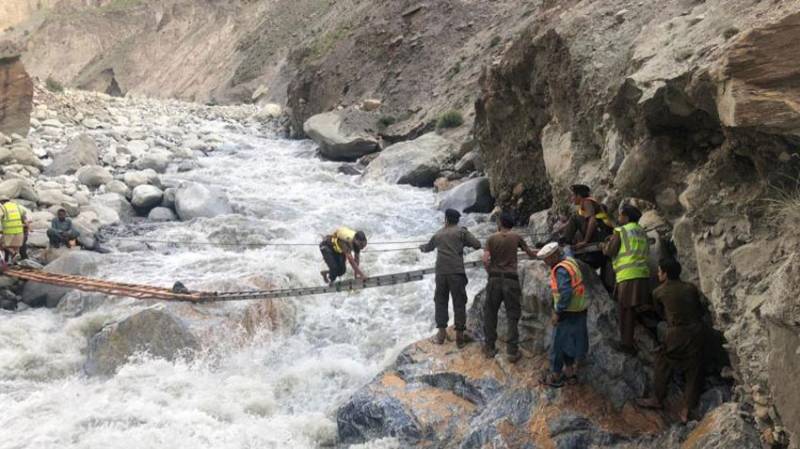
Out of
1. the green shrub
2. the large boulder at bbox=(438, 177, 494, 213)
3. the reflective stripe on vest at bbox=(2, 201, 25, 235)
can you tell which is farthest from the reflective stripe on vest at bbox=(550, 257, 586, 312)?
the green shrub

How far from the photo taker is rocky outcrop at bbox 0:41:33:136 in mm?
18828

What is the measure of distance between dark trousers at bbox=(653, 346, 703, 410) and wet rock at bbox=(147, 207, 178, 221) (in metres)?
11.2

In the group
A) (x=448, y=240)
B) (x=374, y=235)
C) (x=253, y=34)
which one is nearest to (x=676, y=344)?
(x=448, y=240)

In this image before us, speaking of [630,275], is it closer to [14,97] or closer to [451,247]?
[451,247]

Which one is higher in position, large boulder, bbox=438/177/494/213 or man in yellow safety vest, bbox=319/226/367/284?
large boulder, bbox=438/177/494/213

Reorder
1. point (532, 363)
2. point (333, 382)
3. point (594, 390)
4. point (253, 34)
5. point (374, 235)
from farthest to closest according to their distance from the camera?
→ point (253, 34) → point (374, 235) → point (333, 382) → point (532, 363) → point (594, 390)

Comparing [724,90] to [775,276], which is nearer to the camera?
[775,276]

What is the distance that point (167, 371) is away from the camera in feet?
26.1

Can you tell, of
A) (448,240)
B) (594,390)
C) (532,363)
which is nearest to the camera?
(594,390)

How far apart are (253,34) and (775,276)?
1859 inches

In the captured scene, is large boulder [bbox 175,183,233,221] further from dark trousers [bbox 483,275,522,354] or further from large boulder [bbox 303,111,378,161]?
dark trousers [bbox 483,275,522,354]

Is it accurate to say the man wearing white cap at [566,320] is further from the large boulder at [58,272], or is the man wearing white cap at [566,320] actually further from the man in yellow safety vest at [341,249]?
the large boulder at [58,272]

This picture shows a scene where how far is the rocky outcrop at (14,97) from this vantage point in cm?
1883

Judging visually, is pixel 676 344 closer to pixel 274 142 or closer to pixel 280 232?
pixel 280 232
